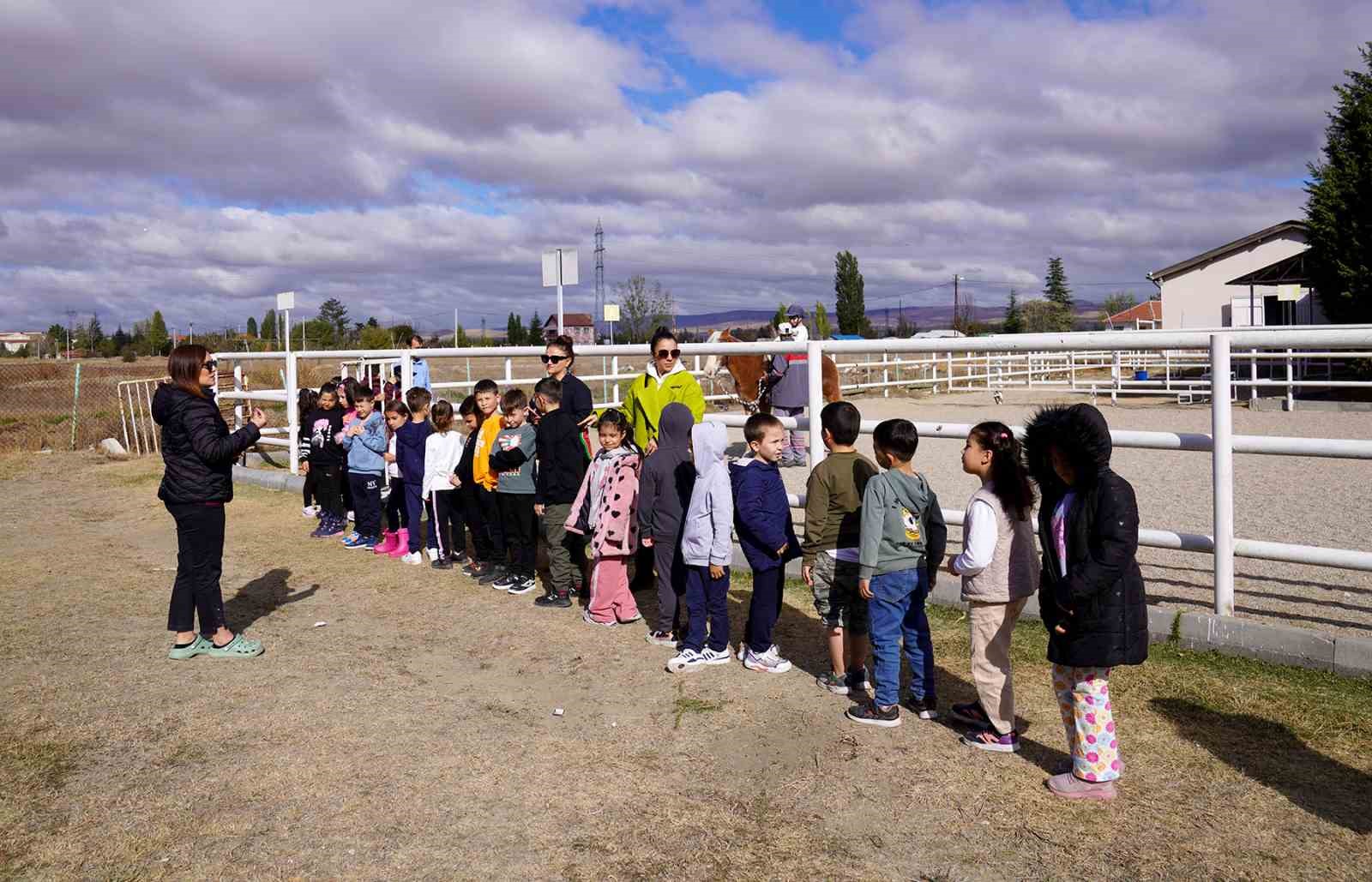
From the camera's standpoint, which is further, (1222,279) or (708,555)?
(1222,279)

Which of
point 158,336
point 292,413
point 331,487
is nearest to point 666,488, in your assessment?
point 331,487

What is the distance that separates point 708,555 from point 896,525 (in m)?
1.28

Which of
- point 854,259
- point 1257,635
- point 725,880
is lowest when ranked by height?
point 725,880

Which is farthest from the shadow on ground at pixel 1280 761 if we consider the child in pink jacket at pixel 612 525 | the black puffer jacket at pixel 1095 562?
the child in pink jacket at pixel 612 525

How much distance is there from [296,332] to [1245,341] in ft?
206

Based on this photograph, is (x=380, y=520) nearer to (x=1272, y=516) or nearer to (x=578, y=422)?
(x=578, y=422)

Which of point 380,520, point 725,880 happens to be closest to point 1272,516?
point 725,880

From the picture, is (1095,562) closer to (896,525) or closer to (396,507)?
(896,525)

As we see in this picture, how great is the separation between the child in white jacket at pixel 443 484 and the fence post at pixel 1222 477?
5.21 m

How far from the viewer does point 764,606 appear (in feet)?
17.0

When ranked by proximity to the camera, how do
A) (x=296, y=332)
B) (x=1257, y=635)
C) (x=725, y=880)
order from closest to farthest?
1. (x=725, y=880)
2. (x=1257, y=635)
3. (x=296, y=332)

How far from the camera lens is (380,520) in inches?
353

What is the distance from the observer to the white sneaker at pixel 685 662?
5188 millimetres

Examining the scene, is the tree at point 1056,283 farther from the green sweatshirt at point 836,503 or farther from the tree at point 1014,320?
the green sweatshirt at point 836,503
